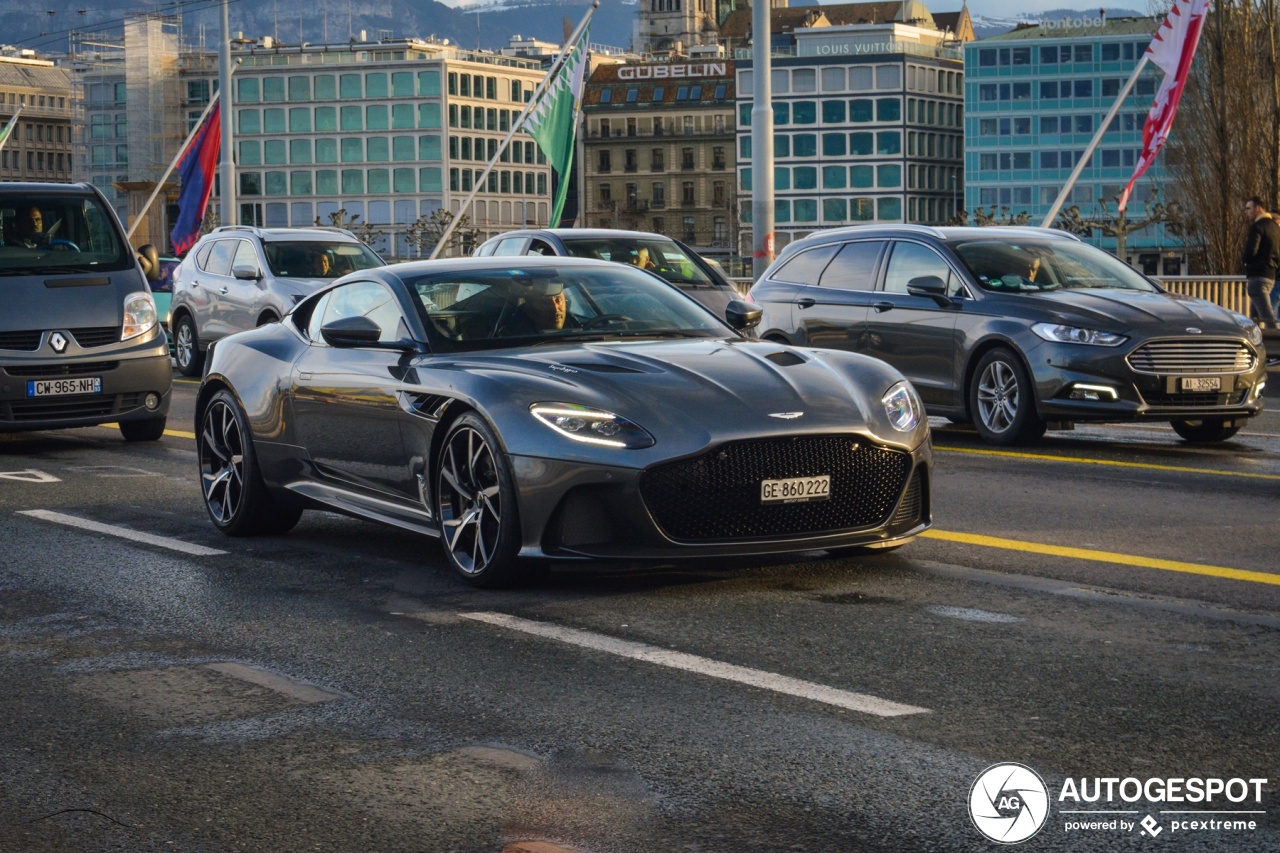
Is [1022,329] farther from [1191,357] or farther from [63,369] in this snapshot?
[63,369]

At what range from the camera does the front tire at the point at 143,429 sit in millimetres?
15742

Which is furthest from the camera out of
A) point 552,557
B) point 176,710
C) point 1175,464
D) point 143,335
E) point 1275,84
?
point 1275,84

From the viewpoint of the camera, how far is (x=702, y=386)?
7.68 metres

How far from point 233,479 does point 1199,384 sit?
6967 mm

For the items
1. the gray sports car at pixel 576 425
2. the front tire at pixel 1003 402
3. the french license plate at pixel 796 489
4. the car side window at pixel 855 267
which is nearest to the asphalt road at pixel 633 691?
the gray sports car at pixel 576 425

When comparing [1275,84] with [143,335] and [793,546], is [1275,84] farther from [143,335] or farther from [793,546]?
[793,546]

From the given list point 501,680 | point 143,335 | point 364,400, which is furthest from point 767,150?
point 501,680

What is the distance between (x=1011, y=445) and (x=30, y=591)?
7953 mm

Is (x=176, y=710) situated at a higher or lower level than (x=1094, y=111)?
lower

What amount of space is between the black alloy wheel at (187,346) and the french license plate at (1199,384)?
14883 millimetres

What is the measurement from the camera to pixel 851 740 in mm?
5195

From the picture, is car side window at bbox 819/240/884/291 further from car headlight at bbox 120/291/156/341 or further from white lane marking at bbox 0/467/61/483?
white lane marking at bbox 0/467/61/483

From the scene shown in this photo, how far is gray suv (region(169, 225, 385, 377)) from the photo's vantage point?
79.3 ft

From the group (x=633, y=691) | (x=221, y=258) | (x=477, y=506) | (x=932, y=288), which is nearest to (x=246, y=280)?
(x=221, y=258)
